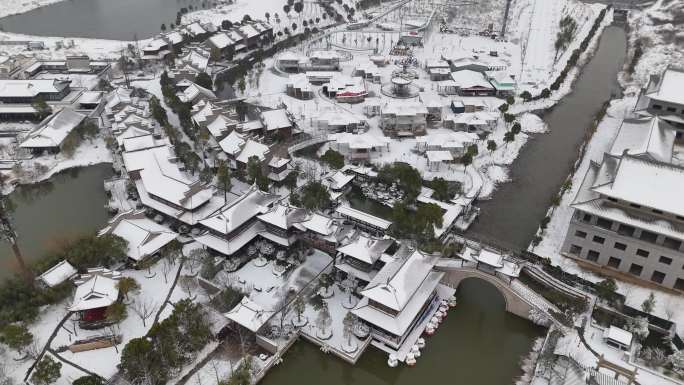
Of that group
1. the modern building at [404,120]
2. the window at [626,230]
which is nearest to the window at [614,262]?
the window at [626,230]

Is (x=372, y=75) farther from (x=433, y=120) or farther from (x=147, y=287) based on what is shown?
(x=147, y=287)

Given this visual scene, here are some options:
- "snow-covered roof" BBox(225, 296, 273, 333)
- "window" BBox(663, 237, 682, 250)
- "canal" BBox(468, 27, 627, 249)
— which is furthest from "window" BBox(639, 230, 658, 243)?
"snow-covered roof" BBox(225, 296, 273, 333)

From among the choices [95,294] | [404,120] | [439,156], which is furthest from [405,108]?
[95,294]

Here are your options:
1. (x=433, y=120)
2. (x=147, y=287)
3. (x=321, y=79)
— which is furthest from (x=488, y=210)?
(x=321, y=79)

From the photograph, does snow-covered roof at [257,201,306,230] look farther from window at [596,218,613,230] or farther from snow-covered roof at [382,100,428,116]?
snow-covered roof at [382,100,428,116]

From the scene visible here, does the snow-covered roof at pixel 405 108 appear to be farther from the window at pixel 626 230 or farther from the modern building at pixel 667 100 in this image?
the window at pixel 626 230
